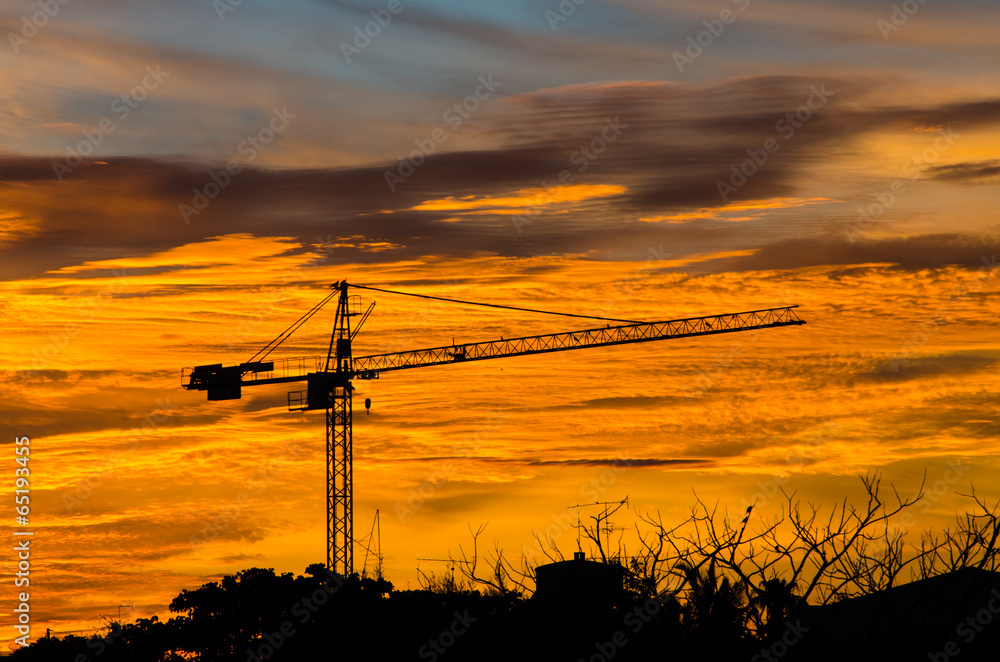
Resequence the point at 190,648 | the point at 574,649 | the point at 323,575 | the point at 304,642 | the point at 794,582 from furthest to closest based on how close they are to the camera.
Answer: the point at 323,575, the point at 190,648, the point at 304,642, the point at 574,649, the point at 794,582

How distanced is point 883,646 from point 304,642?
1212 inches

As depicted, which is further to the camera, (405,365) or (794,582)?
(405,365)

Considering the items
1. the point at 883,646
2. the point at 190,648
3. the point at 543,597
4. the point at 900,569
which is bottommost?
the point at 190,648

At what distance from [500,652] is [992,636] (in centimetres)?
1375

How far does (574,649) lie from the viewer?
26.1 metres

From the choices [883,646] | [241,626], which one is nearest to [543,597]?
[883,646]

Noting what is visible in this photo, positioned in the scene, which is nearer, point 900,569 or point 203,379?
point 900,569

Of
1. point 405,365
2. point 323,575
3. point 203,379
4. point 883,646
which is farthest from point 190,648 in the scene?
point 405,365

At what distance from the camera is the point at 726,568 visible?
16203 mm

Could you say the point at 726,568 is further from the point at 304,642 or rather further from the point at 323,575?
the point at 323,575

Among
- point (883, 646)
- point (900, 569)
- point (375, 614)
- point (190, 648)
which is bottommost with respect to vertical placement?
point (190, 648)

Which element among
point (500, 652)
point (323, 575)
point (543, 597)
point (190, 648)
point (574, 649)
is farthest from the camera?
point (323, 575)

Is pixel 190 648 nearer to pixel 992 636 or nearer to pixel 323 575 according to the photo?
pixel 323 575

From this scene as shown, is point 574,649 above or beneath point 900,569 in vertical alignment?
beneath
